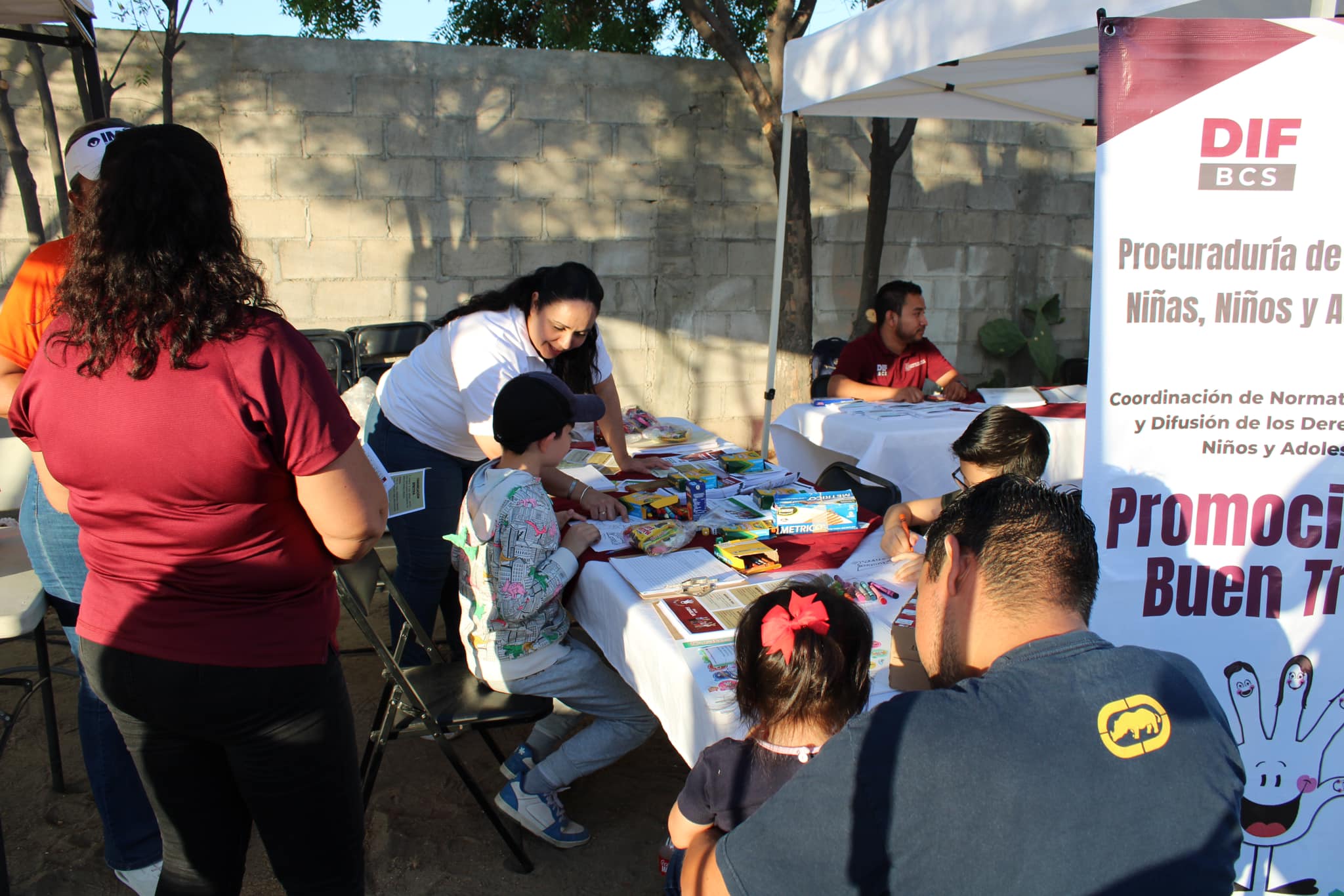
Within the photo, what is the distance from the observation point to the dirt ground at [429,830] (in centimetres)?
234

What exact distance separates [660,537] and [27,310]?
1464 millimetres

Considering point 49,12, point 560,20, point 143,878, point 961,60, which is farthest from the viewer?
point 560,20

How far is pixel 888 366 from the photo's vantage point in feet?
15.8

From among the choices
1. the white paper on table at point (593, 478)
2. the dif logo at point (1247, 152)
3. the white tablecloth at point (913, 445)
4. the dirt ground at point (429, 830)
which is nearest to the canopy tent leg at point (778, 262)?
the white tablecloth at point (913, 445)

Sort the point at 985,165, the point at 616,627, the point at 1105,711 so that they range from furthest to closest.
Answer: the point at 985,165, the point at 616,627, the point at 1105,711

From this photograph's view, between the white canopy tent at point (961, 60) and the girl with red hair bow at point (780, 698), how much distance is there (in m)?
1.53

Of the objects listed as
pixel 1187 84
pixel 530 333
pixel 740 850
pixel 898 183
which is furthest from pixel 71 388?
pixel 898 183

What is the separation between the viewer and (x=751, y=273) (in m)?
6.39

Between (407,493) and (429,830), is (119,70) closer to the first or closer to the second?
(407,493)

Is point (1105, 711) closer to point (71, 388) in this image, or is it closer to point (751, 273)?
point (71, 388)

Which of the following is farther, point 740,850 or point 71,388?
point 71,388

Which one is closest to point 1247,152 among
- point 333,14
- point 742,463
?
point 742,463

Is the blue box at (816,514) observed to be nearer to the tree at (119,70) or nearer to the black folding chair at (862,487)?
the black folding chair at (862,487)

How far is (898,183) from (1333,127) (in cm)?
524
